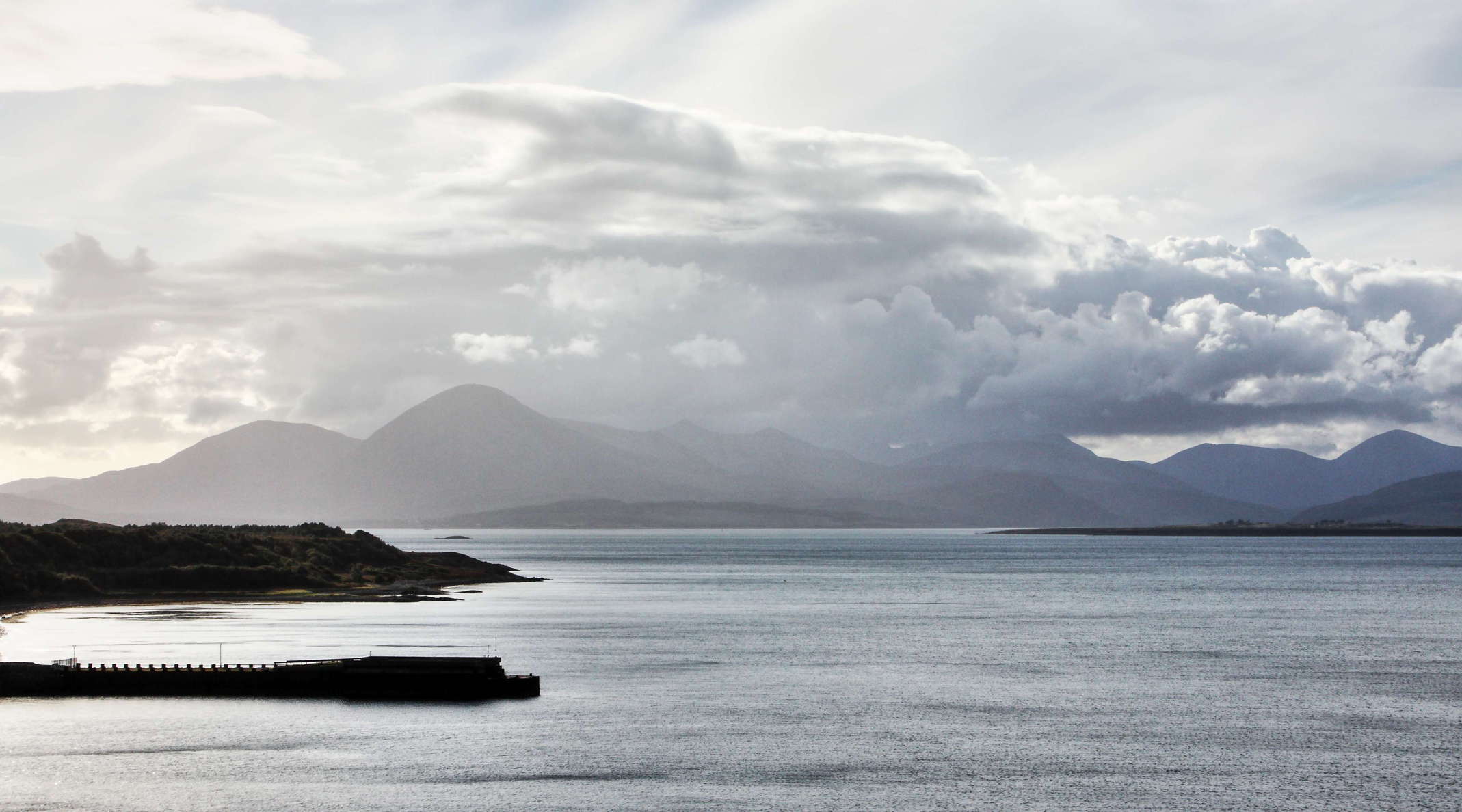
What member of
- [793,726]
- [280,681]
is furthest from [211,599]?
[793,726]

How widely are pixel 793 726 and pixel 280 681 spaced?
4120cm

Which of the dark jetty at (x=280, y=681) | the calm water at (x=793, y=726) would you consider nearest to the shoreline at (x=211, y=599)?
the calm water at (x=793, y=726)

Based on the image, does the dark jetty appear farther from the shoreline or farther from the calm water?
the shoreline

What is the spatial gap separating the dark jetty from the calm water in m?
3.08

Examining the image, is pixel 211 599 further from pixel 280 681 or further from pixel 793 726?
pixel 793 726

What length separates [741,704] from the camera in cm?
9044

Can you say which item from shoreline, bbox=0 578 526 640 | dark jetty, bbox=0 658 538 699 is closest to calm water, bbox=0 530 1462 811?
dark jetty, bbox=0 658 538 699

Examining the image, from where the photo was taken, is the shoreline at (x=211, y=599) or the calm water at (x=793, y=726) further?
the shoreline at (x=211, y=599)

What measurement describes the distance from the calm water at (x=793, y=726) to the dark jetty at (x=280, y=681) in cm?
308

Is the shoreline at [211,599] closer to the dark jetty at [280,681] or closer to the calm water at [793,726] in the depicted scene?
the calm water at [793,726]

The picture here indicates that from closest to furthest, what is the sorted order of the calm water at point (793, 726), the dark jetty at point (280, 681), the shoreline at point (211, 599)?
the calm water at point (793, 726), the dark jetty at point (280, 681), the shoreline at point (211, 599)

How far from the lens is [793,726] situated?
82.8 metres

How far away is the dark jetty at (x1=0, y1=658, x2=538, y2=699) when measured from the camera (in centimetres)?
9688

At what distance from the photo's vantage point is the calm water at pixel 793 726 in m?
65.8
